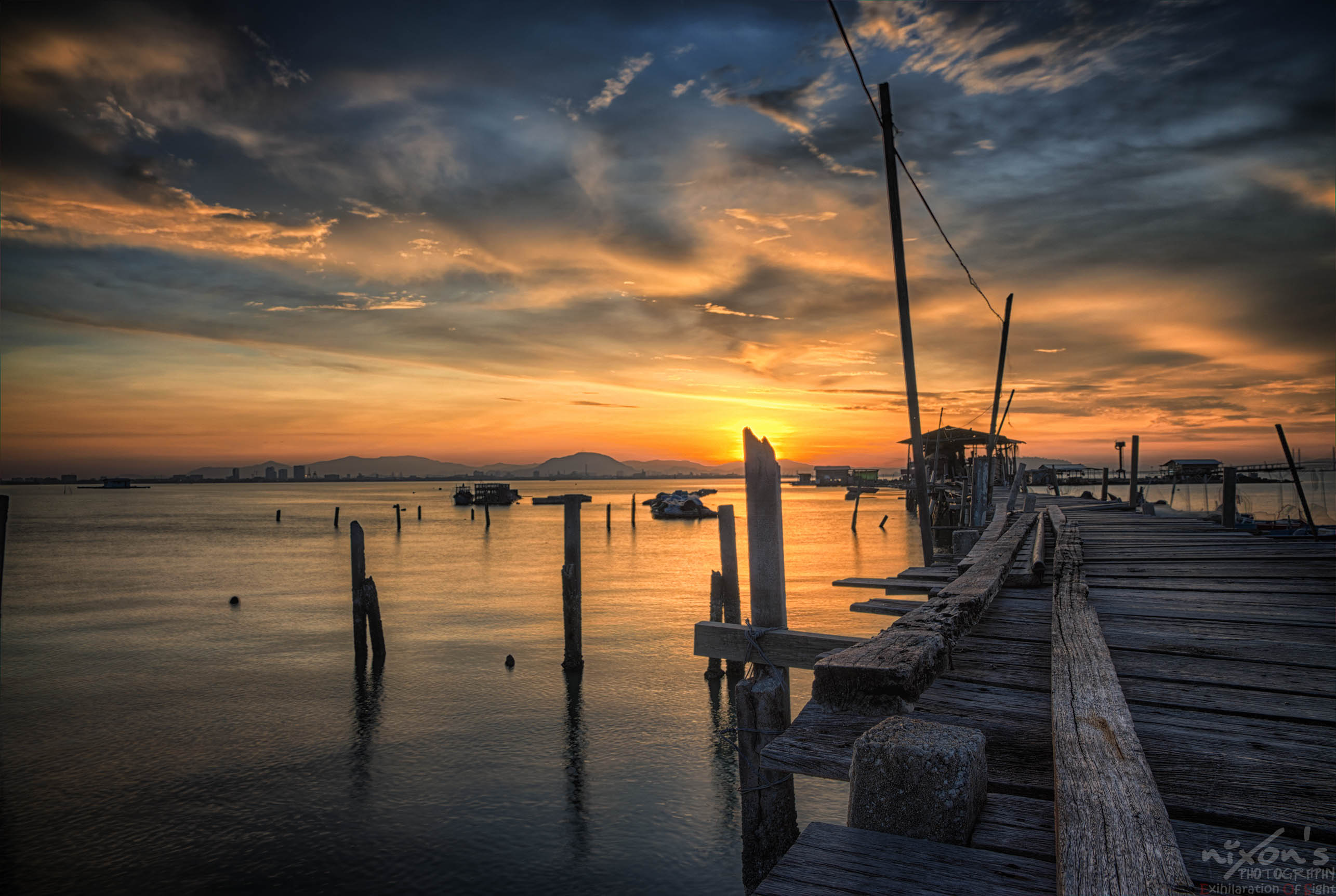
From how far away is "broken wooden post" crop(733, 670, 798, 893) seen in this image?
18.3 feet

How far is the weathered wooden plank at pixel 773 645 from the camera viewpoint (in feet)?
17.9

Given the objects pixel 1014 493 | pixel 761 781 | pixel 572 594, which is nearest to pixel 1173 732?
pixel 761 781

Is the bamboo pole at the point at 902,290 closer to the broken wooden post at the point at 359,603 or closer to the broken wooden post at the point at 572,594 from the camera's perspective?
the broken wooden post at the point at 572,594

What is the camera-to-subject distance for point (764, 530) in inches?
213

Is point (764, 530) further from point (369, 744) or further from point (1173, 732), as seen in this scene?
point (369, 744)

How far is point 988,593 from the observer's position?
453 cm

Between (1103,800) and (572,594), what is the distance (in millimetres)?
15704

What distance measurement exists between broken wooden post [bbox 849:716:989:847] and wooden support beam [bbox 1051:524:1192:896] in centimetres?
23

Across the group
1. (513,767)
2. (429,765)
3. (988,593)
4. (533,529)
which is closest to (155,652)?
(429,765)

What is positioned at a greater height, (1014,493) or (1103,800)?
(1014,493)

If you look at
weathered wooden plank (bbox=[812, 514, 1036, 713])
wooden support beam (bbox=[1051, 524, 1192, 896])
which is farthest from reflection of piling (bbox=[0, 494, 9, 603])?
wooden support beam (bbox=[1051, 524, 1192, 896])

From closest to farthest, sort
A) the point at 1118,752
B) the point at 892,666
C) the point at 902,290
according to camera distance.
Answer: the point at 1118,752 → the point at 892,666 → the point at 902,290

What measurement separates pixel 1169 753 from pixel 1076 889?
1.40 meters

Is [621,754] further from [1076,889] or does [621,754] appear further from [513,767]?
[1076,889]
